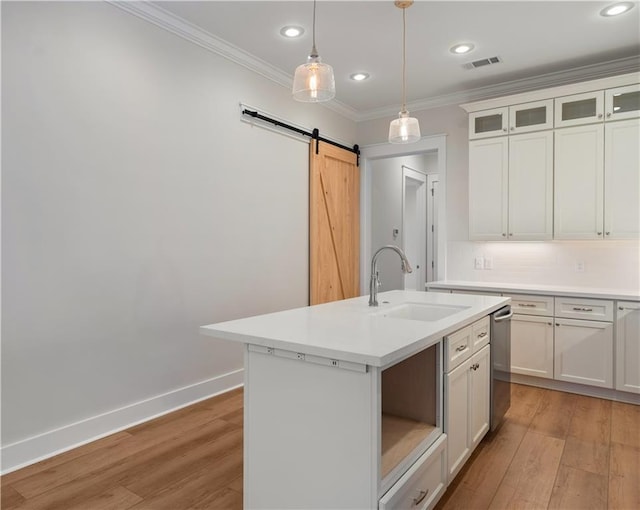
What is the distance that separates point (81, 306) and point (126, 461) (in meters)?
0.94

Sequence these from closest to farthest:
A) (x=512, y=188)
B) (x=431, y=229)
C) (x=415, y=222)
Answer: (x=512, y=188)
(x=415, y=222)
(x=431, y=229)

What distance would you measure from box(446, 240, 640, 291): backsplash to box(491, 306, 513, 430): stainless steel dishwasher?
148 cm

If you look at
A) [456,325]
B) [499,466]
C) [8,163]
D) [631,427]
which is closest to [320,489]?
[456,325]

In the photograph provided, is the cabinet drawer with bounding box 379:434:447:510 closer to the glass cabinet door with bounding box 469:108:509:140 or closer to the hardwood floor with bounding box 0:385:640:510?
the hardwood floor with bounding box 0:385:640:510

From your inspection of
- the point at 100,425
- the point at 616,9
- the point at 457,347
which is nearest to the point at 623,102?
the point at 616,9

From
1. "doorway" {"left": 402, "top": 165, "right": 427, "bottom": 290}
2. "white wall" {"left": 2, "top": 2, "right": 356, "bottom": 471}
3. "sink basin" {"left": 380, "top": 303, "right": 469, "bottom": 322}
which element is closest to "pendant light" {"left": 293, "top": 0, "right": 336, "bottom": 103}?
"sink basin" {"left": 380, "top": 303, "right": 469, "bottom": 322}

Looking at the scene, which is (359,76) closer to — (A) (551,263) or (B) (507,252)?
(B) (507,252)

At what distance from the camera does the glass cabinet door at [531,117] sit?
3.69 m

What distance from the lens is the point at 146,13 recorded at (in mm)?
2832

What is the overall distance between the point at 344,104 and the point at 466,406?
12.0 feet

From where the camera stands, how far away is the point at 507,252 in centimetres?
423

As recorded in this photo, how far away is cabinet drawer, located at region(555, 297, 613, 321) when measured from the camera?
10.8ft

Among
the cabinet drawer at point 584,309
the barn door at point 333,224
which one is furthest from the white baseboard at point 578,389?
the barn door at point 333,224

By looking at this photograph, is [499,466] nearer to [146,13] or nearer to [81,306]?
[81,306]
